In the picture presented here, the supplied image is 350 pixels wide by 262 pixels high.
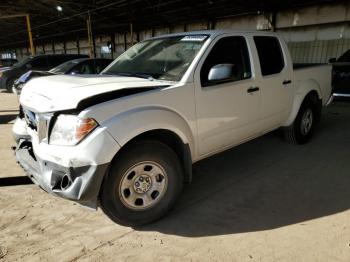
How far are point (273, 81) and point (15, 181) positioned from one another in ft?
11.8

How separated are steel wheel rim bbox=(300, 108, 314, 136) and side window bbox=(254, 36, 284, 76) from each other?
3.82 feet

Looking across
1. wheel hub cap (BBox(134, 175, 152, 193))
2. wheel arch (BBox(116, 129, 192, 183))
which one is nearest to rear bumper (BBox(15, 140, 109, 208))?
wheel hub cap (BBox(134, 175, 152, 193))

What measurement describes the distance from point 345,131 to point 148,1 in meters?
12.7

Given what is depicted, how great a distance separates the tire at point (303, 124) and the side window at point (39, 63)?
12.1 meters

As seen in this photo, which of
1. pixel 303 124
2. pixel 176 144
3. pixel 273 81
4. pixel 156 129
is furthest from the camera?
pixel 303 124

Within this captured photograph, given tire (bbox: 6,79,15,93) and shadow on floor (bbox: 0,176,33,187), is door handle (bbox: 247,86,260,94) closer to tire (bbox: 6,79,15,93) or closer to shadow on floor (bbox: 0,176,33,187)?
shadow on floor (bbox: 0,176,33,187)

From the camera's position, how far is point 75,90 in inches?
117

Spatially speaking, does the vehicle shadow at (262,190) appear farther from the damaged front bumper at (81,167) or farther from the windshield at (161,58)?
the windshield at (161,58)

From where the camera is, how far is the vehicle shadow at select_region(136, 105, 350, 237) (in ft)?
10.7

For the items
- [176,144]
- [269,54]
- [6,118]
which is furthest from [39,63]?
[176,144]

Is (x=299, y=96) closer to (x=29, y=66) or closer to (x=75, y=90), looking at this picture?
(x=75, y=90)

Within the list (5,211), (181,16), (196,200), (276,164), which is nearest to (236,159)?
(276,164)

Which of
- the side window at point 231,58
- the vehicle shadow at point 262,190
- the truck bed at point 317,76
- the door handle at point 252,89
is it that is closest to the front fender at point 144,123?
the side window at point 231,58

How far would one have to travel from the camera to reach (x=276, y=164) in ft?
15.6
